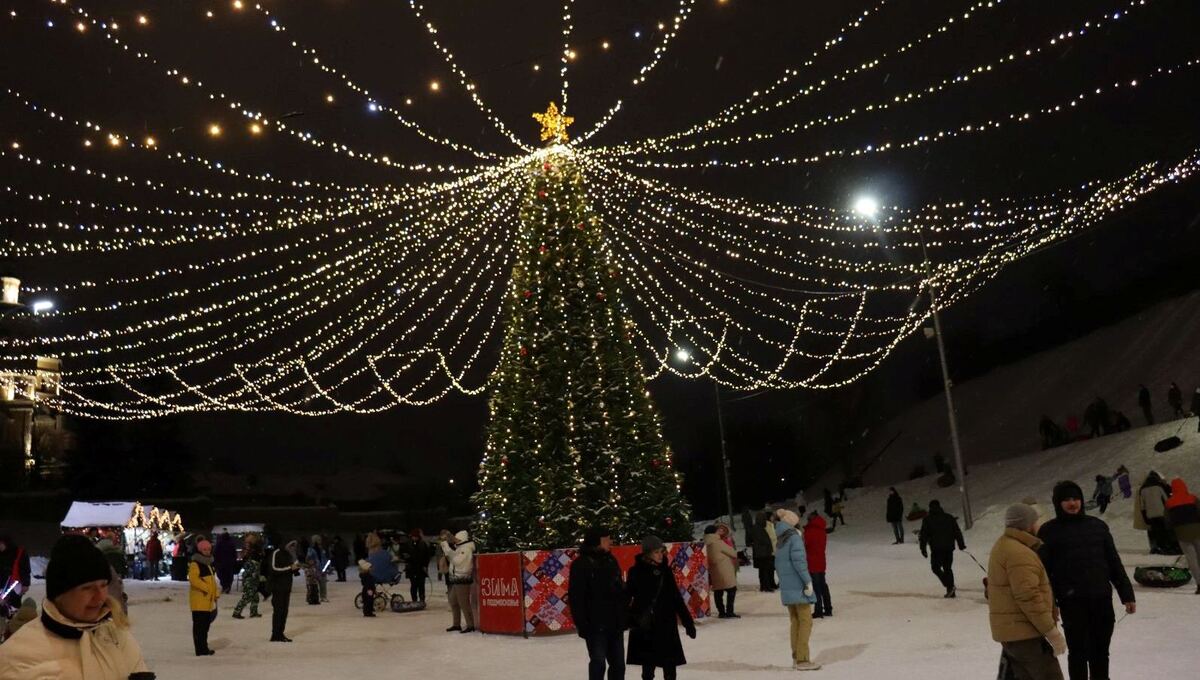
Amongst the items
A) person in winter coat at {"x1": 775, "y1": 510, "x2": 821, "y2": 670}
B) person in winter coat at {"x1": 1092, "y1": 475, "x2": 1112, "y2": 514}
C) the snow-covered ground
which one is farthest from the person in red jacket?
person in winter coat at {"x1": 1092, "y1": 475, "x2": 1112, "y2": 514}

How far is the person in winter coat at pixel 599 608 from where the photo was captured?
7.61 meters

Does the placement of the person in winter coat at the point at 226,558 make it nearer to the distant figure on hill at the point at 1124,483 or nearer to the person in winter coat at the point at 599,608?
the person in winter coat at the point at 599,608

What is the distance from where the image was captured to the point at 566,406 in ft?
48.7

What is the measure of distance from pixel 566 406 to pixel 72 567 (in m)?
11.9

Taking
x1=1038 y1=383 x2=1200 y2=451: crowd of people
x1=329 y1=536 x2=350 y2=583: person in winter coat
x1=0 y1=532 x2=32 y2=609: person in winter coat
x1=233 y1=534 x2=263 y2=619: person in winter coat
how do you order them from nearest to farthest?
x1=0 y1=532 x2=32 y2=609: person in winter coat, x1=233 y1=534 x2=263 y2=619: person in winter coat, x1=1038 y1=383 x2=1200 y2=451: crowd of people, x1=329 y1=536 x2=350 y2=583: person in winter coat

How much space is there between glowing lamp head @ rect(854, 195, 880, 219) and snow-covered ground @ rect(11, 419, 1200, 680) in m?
6.50

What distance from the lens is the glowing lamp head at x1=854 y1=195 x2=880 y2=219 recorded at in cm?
1803

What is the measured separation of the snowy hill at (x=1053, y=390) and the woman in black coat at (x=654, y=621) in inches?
1317

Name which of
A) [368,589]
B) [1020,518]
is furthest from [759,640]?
[368,589]

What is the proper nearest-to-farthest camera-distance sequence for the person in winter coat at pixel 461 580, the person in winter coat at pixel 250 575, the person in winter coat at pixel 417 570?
the person in winter coat at pixel 461 580 → the person in winter coat at pixel 250 575 → the person in winter coat at pixel 417 570

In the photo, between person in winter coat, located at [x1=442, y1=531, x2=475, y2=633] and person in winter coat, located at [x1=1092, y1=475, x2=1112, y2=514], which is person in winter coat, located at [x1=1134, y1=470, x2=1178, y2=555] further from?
person in winter coat, located at [x1=442, y1=531, x2=475, y2=633]

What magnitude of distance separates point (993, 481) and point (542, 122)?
22.5 meters

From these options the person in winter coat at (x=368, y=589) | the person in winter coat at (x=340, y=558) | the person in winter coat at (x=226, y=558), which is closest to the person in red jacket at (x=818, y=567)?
the person in winter coat at (x=368, y=589)

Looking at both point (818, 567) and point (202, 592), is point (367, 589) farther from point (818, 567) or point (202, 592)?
point (818, 567)
